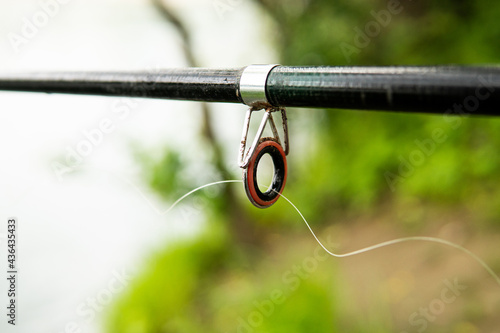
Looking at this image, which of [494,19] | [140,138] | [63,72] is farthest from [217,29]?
[63,72]

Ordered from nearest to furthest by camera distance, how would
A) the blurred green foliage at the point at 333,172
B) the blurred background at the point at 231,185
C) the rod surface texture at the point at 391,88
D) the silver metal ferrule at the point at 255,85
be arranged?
the rod surface texture at the point at 391,88 → the silver metal ferrule at the point at 255,85 → the blurred background at the point at 231,185 → the blurred green foliage at the point at 333,172

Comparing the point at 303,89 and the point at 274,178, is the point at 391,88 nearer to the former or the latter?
the point at 303,89

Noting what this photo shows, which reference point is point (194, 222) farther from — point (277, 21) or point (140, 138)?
point (277, 21)

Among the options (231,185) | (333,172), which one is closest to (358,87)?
(231,185)

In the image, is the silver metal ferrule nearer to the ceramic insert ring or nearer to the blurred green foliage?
the ceramic insert ring

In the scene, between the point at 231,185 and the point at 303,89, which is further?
the point at 231,185

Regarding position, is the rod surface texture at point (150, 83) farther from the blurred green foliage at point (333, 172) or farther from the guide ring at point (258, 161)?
the blurred green foliage at point (333, 172)

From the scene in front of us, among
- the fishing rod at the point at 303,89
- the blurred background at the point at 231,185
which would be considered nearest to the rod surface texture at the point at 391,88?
the fishing rod at the point at 303,89
